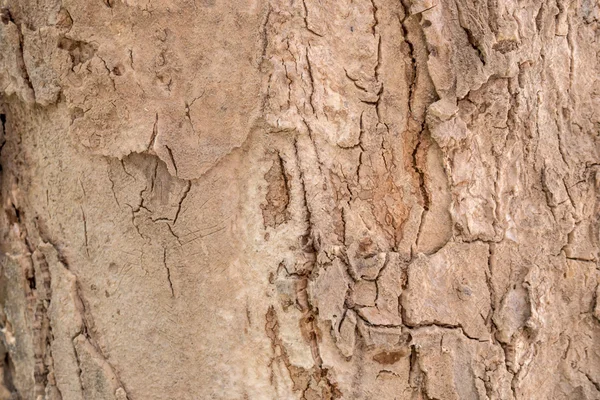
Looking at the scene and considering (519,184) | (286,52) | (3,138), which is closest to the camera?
(286,52)

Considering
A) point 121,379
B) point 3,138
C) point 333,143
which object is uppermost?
point 3,138

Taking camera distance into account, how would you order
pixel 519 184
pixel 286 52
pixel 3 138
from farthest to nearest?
pixel 3 138
pixel 519 184
pixel 286 52

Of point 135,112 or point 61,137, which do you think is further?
point 61,137

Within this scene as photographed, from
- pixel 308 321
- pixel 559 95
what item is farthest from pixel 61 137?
pixel 559 95

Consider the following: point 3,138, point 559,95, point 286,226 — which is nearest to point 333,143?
point 286,226

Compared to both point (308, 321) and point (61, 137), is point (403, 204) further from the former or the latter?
point (61, 137)

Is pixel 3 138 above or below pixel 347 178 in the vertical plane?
above
